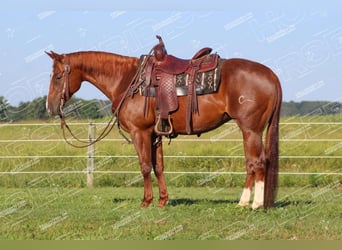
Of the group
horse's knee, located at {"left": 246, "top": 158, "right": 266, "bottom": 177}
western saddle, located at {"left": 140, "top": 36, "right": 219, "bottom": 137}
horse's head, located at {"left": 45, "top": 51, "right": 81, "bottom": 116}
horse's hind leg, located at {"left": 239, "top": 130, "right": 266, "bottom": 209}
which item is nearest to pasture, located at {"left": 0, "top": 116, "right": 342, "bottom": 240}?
horse's hind leg, located at {"left": 239, "top": 130, "right": 266, "bottom": 209}

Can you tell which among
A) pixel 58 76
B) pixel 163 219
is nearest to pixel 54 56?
pixel 58 76

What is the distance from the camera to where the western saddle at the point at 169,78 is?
8.01 meters

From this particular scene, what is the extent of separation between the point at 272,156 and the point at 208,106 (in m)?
0.97

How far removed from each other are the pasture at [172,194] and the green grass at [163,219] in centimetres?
1

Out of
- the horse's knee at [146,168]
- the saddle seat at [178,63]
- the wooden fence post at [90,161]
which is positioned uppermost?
the saddle seat at [178,63]

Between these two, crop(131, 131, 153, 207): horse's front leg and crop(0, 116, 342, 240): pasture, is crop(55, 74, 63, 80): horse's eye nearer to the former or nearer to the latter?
crop(131, 131, 153, 207): horse's front leg

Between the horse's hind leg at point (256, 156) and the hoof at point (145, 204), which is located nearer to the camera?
the horse's hind leg at point (256, 156)

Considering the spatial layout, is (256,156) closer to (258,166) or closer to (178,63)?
(258,166)

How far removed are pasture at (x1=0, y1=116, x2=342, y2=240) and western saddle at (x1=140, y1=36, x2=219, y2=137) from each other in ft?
3.56

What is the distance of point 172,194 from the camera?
1073 centimetres

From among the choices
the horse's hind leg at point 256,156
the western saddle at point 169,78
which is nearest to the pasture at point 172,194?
the horse's hind leg at point 256,156

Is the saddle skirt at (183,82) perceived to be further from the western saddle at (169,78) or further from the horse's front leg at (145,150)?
the horse's front leg at (145,150)

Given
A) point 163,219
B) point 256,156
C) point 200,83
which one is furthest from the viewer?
point 200,83

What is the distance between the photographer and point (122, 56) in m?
8.63
